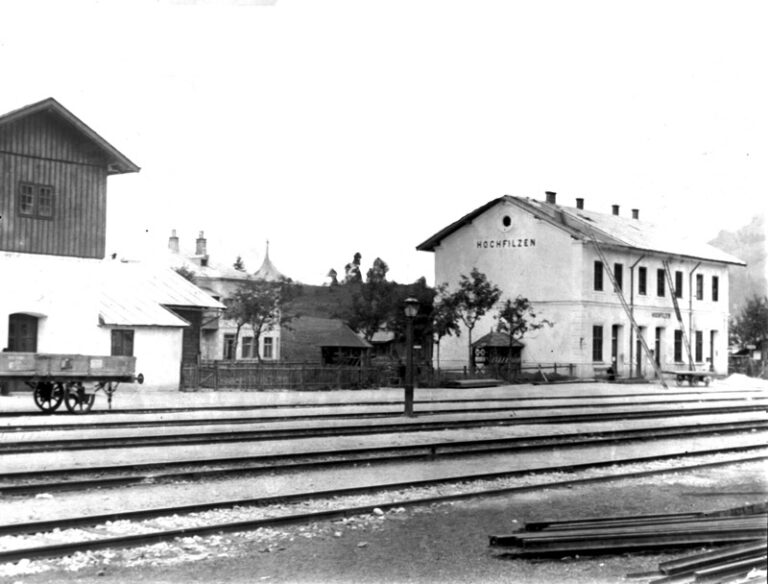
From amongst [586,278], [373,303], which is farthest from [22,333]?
[373,303]

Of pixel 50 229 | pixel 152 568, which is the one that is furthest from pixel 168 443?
pixel 50 229

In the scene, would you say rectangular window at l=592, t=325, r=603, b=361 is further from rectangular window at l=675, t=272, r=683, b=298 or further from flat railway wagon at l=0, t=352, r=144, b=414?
flat railway wagon at l=0, t=352, r=144, b=414

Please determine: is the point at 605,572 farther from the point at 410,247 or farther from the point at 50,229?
the point at 410,247

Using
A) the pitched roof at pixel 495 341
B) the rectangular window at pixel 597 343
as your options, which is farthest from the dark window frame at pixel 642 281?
the pitched roof at pixel 495 341

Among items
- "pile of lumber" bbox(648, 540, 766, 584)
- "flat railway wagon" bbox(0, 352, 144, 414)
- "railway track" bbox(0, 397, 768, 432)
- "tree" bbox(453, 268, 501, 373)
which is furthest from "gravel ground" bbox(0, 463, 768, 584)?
"tree" bbox(453, 268, 501, 373)

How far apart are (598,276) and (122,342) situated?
25.2 metres

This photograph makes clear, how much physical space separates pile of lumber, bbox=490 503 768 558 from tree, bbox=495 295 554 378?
1207 inches

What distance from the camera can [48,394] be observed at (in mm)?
19469

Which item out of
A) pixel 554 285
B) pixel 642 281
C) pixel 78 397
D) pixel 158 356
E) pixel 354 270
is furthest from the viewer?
pixel 354 270

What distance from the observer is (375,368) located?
3356cm

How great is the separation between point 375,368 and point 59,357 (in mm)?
15837

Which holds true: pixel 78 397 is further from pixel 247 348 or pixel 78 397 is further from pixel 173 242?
pixel 173 242

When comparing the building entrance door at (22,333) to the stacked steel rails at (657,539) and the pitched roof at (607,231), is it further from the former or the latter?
the pitched roof at (607,231)

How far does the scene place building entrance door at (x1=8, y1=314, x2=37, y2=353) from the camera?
24.5m
